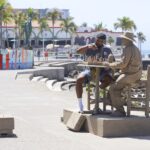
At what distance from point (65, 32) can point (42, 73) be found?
93274mm

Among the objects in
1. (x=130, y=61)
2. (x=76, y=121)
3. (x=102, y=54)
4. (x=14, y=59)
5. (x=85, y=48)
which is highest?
(x=85, y=48)

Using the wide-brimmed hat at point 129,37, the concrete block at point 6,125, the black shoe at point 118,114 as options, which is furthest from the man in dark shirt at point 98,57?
the concrete block at point 6,125

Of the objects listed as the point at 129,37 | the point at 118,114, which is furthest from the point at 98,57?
the point at 118,114

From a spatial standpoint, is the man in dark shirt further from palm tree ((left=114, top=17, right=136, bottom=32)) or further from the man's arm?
palm tree ((left=114, top=17, right=136, bottom=32))

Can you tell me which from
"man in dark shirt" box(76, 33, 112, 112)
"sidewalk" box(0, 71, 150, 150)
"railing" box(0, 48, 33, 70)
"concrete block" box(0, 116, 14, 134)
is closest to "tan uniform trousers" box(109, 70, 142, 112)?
"man in dark shirt" box(76, 33, 112, 112)

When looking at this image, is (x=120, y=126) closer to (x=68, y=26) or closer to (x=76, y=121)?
(x=76, y=121)

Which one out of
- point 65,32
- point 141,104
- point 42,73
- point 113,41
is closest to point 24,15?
Answer: point 65,32

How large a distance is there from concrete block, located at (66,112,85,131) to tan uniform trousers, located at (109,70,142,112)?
2.21 feet

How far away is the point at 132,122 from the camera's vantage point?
10617 millimetres

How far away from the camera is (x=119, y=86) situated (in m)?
10.9

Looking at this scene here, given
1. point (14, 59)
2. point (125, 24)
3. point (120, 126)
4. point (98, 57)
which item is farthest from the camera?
point (125, 24)

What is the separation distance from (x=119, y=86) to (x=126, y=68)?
358mm

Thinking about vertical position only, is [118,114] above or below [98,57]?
below

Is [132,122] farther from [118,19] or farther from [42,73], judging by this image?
[118,19]
